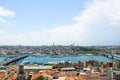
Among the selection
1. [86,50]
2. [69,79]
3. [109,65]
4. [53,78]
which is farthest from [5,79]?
[86,50]

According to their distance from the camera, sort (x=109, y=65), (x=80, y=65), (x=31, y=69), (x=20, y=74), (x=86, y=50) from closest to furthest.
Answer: (x=20, y=74) < (x=31, y=69) < (x=109, y=65) < (x=80, y=65) < (x=86, y=50)

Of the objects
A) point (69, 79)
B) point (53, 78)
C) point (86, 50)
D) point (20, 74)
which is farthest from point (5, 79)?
point (86, 50)

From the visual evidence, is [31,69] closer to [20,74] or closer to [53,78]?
[53,78]

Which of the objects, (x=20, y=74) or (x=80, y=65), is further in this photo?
(x=80, y=65)

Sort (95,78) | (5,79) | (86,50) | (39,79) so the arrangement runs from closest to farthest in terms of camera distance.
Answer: (39,79)
(95,78)
(5,79)
(86,50)

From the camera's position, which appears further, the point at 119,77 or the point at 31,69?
the point at 31,69

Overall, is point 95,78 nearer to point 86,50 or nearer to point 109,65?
point 109,65

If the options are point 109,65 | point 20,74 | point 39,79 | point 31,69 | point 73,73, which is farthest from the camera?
point 109,65

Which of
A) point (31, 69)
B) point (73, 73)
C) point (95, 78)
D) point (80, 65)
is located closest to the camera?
point (95, 78)

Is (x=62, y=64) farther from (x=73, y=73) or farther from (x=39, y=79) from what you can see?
(x=39, y=79)
